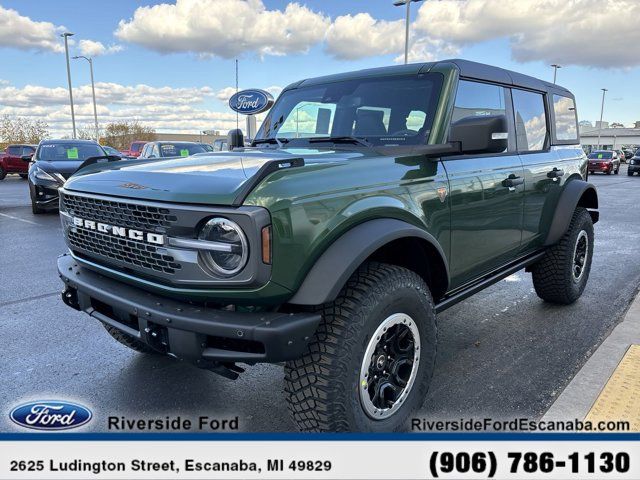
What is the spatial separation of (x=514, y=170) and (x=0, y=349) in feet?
13.2

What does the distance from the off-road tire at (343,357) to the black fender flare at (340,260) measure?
0.51 ft

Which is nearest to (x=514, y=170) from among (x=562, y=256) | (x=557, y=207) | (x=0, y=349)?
(x=557, y=207)

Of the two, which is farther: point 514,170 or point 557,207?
point 557,207

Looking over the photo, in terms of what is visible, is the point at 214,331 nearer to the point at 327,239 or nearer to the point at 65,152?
the point at 327,239

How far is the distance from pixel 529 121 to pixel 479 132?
66.3 inches

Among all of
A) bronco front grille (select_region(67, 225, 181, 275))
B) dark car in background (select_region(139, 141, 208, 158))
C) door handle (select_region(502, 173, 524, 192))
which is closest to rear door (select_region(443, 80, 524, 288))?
door handle (select_region(502, 173, 524, 192))

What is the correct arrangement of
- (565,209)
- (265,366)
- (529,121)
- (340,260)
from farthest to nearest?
(565,209), (529,121), (265,366), (340,260)

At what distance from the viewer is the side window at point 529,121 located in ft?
13.0

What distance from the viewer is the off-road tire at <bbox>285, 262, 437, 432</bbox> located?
7.29 feet

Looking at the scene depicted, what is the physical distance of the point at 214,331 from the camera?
2066 mm

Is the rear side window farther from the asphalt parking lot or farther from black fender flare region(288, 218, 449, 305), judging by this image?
black fender flare region(288, 218, 449, 305)

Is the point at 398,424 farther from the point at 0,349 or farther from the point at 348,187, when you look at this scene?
the point at 0,349


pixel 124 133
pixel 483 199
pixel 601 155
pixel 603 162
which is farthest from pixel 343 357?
pixel 124 133

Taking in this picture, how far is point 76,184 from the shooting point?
9.16ft
